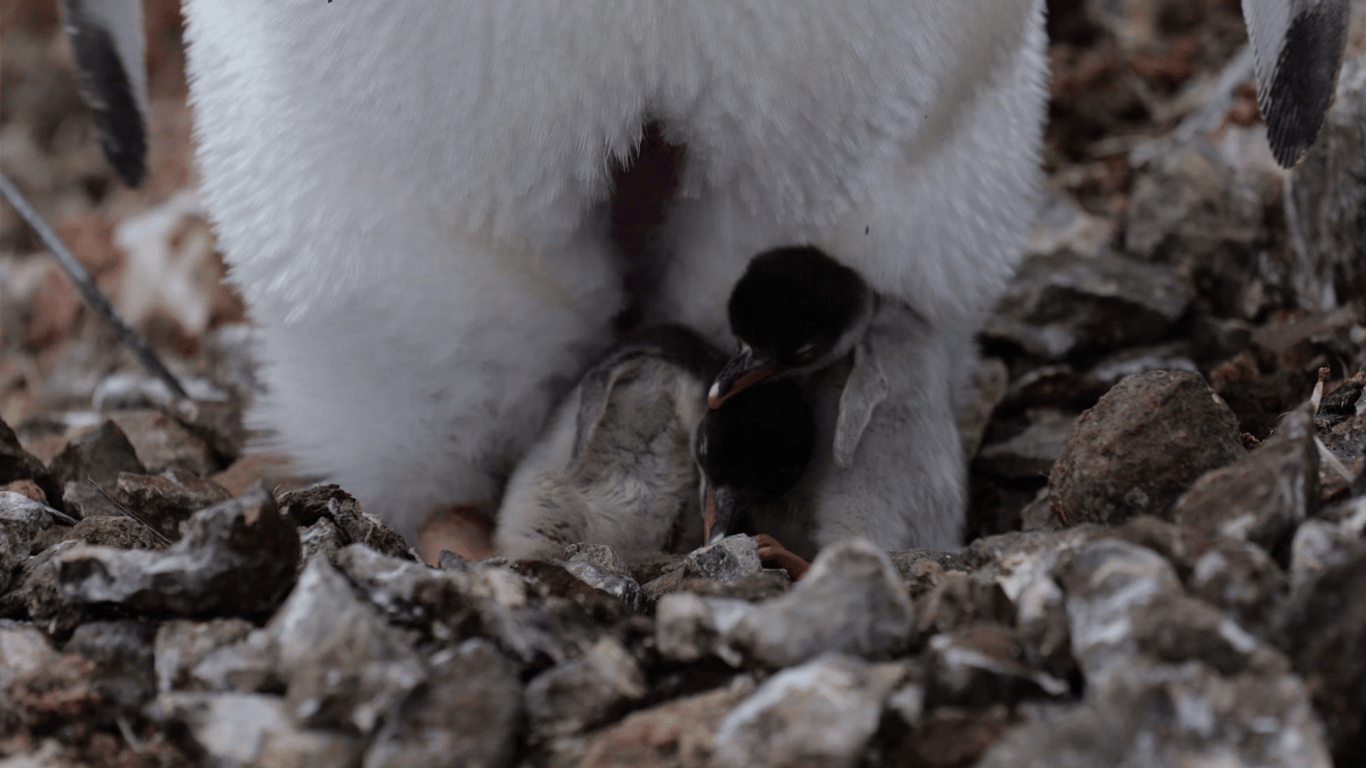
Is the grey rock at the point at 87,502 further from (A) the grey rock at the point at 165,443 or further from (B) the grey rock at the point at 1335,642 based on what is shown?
(B) the grey rock at the point at 1335,642

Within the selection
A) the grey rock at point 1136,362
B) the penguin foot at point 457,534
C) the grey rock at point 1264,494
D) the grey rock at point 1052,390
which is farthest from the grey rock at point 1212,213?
the penguin foot at point 457,534

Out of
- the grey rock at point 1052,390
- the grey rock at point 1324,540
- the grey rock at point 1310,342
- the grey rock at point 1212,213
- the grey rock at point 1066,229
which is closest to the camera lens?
the grey rock at point 1324,540

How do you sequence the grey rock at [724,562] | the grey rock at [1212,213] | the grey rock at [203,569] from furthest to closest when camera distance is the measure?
the grey rock at [1212,213] → the grey rock at [724,562] → the grey rock at [203,569]

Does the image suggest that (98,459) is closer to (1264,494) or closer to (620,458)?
(620,458)

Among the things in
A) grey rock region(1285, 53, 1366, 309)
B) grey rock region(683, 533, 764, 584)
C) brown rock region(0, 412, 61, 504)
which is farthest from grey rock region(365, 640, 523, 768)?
grey rock region(1285, 53, 1366, 309)

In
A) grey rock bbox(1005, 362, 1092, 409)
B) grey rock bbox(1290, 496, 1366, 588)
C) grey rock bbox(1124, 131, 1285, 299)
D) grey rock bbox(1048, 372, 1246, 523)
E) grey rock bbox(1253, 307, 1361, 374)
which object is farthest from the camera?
grey rock bbox(1124, 131, 1285, 299)

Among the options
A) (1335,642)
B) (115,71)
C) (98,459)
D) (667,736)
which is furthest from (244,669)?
(115,71)

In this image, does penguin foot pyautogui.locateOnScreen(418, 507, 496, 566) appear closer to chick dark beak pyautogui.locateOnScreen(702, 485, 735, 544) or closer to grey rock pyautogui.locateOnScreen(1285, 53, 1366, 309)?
chick dark beak pyautogui.locateOnScreen(702, 485, 735, 544)
